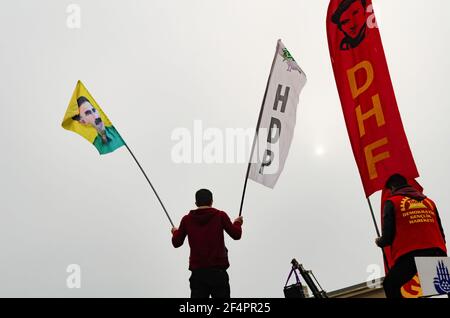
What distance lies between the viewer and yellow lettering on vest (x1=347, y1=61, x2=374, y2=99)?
26.6ft

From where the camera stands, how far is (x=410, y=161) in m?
7.51

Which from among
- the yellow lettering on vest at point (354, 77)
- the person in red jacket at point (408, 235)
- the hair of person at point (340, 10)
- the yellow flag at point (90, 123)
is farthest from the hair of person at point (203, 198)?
the yellow flag at point (90, 123)

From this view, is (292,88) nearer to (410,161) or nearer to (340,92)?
(340,92)

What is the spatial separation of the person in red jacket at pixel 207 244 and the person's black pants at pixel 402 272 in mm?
1771

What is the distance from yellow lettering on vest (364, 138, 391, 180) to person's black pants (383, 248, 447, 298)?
2293 mm

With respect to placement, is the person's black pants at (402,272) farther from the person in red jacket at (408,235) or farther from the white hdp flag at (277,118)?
the white hdp flag at (277,118)

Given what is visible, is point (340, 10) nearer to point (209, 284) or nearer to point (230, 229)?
point (230, 229)

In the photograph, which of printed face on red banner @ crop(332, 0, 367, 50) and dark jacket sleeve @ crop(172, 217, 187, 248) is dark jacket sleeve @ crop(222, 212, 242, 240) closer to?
dark jacket sleeve @ crop(172, 217, 187, 248)

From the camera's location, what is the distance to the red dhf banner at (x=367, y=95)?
766 centimetres

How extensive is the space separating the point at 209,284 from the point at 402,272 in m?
2.07

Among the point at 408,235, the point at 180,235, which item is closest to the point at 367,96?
the point at 408,235

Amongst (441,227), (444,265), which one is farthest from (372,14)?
(444,265)

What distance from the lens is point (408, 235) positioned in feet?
18.4

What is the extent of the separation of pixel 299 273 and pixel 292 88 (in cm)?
358
